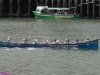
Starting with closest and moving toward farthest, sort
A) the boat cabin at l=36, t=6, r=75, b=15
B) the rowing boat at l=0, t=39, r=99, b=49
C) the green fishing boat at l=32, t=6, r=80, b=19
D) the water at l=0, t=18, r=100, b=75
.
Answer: the water at l=0, t=18, r=100, b=75, the rowing boat at l=0, t=39, r=99, b=49, the boat cabin at l=36, t=6, r=75, b=15, the green fishing boat at l=32, t=6, r=80, b=19

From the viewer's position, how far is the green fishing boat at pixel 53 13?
102688 mm

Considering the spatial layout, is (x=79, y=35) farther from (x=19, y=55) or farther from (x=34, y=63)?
(x=34, y=63)

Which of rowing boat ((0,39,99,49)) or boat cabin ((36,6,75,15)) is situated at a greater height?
boat cabin ((36,6,75,15))

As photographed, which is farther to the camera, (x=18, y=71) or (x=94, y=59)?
(x=94, y=59)

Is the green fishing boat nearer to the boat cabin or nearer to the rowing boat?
the boat cabin

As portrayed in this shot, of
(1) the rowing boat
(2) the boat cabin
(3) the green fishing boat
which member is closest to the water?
(1) the rowing boat

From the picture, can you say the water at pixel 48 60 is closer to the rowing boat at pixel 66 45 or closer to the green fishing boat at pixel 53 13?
the rowing boat at pixel 66 45

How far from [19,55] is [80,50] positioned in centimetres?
810

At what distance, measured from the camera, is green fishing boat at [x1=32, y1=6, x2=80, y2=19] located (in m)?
103

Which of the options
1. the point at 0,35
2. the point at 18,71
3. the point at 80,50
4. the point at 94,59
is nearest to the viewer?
the point at 18,71

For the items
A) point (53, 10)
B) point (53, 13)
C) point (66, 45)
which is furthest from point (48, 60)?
point (53, 13)

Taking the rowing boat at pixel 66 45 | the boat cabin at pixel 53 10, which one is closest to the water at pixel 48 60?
the rowing boat at pixel 66 45

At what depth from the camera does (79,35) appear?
67562mm

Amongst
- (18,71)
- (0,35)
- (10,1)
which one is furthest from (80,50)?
(10,1)
